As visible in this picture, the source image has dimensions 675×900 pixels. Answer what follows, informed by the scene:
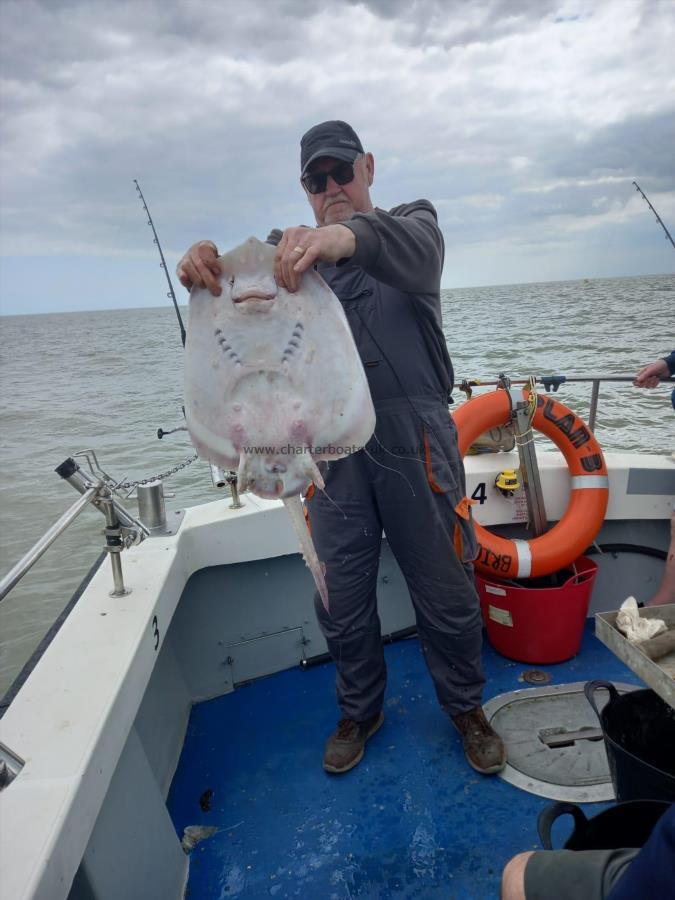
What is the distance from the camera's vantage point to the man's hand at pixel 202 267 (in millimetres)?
1239

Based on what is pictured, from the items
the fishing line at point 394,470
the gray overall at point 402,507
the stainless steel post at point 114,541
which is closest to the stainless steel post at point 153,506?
the stainless steel post at point 114,541

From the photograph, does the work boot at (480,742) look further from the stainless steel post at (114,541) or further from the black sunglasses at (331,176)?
the black sunglasses at (331,176)

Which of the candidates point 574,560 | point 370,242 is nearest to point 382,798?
point 574,560

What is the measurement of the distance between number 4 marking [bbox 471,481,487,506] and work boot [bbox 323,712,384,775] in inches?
48.0

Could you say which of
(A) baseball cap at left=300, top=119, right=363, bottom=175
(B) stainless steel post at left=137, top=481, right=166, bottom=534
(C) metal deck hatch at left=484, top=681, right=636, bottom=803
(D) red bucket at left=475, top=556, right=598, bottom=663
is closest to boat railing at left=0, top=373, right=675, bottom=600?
(B) stainless steel post at left=137, top=481, right=166, bottom=534

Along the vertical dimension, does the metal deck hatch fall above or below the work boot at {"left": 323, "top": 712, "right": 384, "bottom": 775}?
below

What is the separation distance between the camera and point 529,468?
9.31 feet

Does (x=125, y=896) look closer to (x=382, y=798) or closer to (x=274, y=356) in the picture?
(x=382, y=798)

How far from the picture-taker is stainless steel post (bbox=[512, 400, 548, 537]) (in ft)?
9.20

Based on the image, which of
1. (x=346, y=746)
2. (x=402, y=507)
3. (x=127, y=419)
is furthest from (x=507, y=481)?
(x=127, y=419)

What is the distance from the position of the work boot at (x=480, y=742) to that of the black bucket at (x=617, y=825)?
690mm

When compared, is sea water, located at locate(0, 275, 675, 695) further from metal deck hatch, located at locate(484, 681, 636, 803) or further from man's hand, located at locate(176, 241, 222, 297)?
man's hand, located at locate(176, 241, 222, 297)

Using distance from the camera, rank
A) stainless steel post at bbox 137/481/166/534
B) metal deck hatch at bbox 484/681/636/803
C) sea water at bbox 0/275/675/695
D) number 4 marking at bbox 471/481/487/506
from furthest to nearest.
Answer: sea water at bbox 0/275/675/695 < number 4 marking at bbox 471/481/487/506 < stainless steel post at bbox 137/481/166/534 < metal deck hatch at bbox 484/681/636/803

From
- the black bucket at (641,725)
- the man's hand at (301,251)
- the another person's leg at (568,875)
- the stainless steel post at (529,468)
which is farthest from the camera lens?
the stainless steel post at (529,468)
